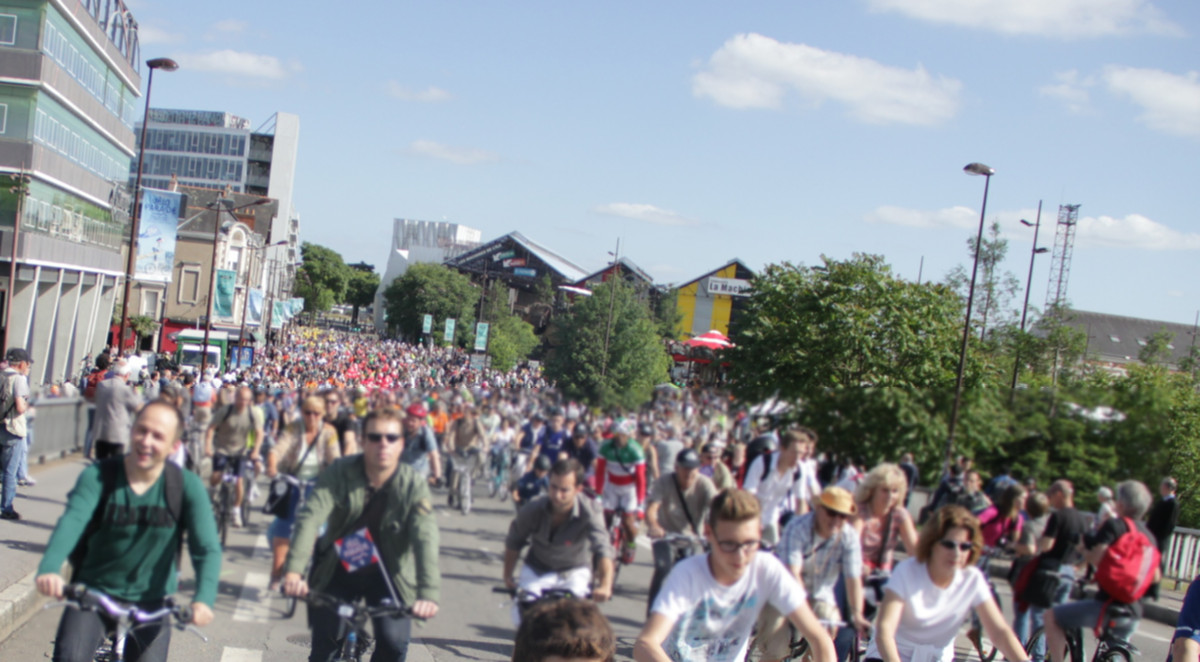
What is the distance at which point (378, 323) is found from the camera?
117 meters

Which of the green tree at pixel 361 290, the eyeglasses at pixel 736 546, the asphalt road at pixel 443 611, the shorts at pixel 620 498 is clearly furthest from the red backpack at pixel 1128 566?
the green tree at pixel 361 290

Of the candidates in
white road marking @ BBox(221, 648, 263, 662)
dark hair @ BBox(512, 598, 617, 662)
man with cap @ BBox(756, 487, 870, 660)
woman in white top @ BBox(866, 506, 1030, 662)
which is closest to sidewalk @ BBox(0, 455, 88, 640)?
white road marking @ BBox(221, 648, 263, 662)

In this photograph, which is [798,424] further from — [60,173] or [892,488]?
[60,173]

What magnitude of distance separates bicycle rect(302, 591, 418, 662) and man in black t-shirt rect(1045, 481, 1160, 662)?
3.91 m

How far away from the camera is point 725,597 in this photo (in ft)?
13.3

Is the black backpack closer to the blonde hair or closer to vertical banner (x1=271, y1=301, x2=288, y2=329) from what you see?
the blonde hair

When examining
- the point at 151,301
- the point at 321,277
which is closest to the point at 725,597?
the point at 151,301

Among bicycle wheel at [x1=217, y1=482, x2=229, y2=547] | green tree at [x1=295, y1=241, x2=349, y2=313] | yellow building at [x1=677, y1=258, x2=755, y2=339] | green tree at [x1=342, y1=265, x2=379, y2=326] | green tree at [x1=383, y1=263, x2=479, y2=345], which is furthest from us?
green tree at [x1=342, y1=265, x2=379, y2=326]

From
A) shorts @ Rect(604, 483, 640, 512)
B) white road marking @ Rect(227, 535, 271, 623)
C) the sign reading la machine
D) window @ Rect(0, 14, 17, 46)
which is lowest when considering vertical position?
white road marking @ Rect(227, 535, 271, 623)

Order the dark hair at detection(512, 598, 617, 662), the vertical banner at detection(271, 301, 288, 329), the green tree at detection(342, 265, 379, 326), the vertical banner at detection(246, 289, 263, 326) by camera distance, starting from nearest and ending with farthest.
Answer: the dark hair at detection(512, 598, 617, 662), the vertical banner at detection(246, 289, 263, 326), the vertical banner at detection(271, 301, 288, 329), the green tree at detection(342, 265, 379, 326)

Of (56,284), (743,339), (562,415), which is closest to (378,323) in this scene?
(56,284)

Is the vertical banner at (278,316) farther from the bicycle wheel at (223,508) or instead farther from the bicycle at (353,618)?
the bicycle at (353,618)

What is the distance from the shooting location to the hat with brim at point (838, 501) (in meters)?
5.13

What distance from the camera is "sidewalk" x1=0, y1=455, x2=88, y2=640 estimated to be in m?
5.17
